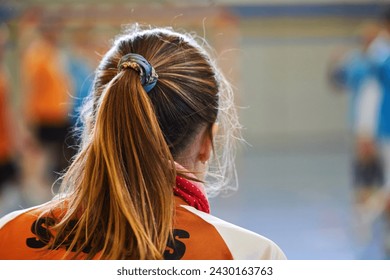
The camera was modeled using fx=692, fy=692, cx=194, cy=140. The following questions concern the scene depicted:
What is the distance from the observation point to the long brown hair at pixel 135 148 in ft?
3.17

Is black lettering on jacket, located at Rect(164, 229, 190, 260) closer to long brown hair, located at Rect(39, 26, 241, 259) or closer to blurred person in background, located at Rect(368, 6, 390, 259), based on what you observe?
long brown hair, located at Rect(39, 26, 241, 259)

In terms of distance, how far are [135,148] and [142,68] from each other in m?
0.12

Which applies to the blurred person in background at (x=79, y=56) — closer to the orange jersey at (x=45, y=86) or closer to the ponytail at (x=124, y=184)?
the orange jersey at (x=45, y=86)

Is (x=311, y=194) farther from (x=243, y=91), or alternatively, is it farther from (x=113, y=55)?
(x=113, y=55)

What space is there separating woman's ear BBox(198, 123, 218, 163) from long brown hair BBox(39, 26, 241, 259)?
0.02 metres

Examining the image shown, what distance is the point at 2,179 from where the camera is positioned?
394cm

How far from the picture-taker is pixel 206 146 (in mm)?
1156

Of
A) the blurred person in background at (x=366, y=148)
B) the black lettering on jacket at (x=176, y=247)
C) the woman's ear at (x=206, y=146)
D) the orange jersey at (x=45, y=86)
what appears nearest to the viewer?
the black lettering on jacket at (x=176, y=247)

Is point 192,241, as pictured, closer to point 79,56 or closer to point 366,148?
point 366,148

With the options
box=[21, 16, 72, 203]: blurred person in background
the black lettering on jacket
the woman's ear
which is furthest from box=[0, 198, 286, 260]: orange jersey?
box=[21, 16, 72, 203]: blurred person in background

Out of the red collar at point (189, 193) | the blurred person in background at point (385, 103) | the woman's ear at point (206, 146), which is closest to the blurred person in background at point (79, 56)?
the blurred person in background at point (385, 103)

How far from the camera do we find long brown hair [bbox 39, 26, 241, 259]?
0.97 metres

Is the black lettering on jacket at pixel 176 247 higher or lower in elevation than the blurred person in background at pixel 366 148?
higher
